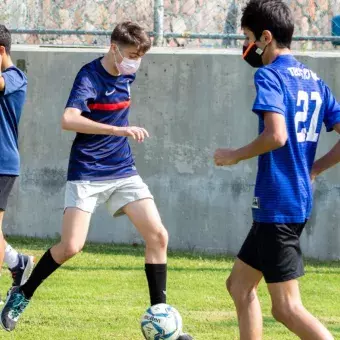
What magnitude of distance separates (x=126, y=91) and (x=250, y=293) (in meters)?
1.98

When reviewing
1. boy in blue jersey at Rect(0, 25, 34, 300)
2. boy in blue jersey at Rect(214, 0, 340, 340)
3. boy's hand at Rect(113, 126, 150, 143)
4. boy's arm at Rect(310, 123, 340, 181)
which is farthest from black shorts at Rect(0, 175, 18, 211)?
boy's arm at Rect(310, 123, 340, 181)

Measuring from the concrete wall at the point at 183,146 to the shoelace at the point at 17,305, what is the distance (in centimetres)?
339

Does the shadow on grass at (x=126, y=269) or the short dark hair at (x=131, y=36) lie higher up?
the short dark hair at (x=131, y=36)

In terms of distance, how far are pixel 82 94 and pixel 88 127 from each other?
0.28m

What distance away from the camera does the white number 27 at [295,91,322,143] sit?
514 cm

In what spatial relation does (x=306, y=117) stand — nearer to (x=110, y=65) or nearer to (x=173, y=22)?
(x=110, y=65)

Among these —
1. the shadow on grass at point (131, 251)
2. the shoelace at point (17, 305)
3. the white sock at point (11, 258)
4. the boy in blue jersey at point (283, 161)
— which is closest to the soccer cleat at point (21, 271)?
the white sock at point (11, 258)

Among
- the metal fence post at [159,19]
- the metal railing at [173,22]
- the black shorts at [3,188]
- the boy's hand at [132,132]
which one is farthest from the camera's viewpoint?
the metal fence post at [159,19]

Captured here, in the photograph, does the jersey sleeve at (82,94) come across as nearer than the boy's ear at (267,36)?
No

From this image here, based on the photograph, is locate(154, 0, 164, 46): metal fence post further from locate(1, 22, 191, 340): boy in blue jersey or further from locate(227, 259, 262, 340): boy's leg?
locate(227, 259, 262, 340): boy's leg

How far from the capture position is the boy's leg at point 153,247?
6.71 m

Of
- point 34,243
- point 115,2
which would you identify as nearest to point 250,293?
point 34,243

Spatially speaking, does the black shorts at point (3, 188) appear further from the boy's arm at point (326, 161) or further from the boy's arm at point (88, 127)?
the boy's arm at point (326, 161)

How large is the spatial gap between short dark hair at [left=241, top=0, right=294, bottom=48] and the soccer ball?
6.46ft
